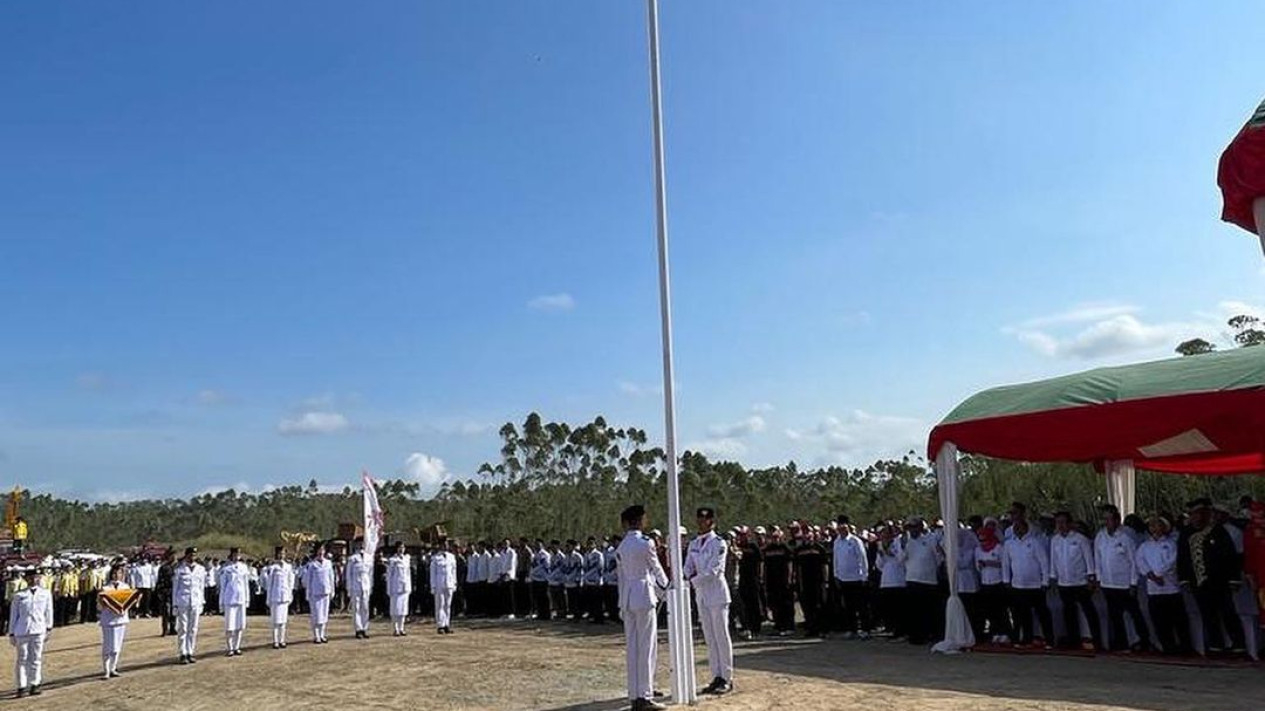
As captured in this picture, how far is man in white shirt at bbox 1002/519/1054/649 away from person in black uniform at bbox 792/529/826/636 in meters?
3.37

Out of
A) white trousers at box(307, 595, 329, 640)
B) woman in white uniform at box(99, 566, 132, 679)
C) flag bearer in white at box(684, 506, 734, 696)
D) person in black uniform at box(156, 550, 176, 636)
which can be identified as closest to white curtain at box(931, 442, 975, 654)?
flag bearer in white at box(684, 506, 734, 696)

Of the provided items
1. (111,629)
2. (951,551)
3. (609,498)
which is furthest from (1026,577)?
(609,498)

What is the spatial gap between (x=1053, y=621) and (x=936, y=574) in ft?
5.58

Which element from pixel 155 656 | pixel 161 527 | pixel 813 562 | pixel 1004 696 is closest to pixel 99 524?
pixel 161 527

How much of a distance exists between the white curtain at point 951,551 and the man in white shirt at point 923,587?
0.24m

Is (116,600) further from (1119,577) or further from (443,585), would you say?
(1119,577)

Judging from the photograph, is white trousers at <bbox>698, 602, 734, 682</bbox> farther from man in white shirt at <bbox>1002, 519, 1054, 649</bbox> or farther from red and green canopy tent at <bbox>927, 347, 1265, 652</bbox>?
man in white shirt at <bbox>1002, 519, 1054, 649</bbox>

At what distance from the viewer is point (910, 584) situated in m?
14.6

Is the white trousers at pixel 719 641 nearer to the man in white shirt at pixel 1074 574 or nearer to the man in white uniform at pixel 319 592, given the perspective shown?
the man in white shirt at pixel 1074 574

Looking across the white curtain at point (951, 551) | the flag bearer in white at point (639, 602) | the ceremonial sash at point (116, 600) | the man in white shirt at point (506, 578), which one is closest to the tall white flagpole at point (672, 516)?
the flag bearer in white at point (639, 602)

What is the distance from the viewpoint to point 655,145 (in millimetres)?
10555

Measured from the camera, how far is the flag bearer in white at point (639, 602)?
30.8 ft

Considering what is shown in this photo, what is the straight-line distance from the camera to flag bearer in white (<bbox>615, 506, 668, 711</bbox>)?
30.8 feet

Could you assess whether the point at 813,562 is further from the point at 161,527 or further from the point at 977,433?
the point at 161,527
